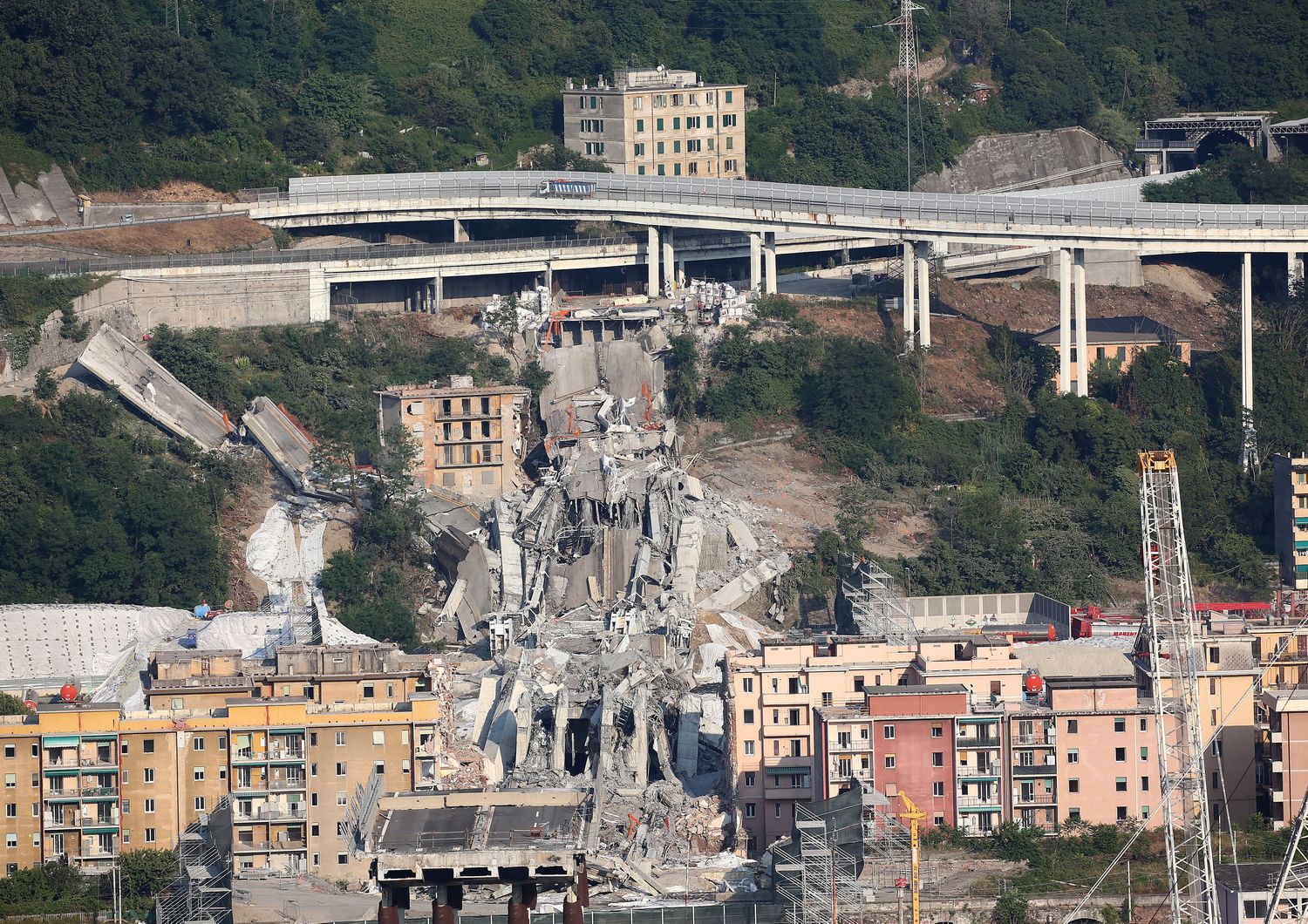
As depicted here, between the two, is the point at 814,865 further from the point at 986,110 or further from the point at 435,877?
the point at 986,110

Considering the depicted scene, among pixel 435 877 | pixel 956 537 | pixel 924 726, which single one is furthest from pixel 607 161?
pixel 435 877

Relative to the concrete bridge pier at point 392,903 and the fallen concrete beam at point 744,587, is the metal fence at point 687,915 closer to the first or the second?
the concrete bridge pier at point 392,903

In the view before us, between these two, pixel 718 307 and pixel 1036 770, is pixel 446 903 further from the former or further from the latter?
pixel 718 307

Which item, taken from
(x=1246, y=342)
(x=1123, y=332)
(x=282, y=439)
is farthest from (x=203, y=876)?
(x=1123, y=332)

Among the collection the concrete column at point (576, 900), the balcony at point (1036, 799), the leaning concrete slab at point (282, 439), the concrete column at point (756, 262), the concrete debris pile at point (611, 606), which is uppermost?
the concrete column at point (756, 262)

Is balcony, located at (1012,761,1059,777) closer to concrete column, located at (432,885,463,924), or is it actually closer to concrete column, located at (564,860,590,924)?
concrete column, located at (564,860,590,924)

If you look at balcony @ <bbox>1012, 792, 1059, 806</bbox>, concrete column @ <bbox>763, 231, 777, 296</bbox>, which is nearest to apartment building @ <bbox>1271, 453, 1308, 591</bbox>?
concrete column @ <bbox>763, 231, 777, 296</bbox>

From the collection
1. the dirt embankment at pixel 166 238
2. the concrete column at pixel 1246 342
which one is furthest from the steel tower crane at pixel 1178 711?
the dirt embankment at pixel 166 238
